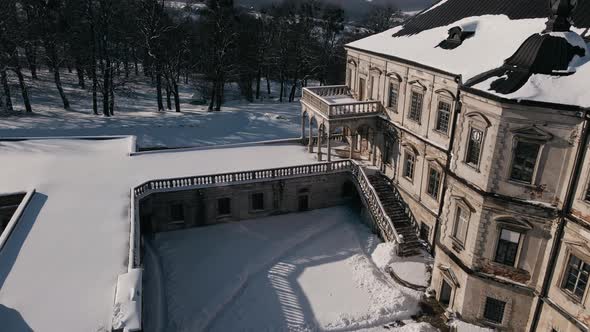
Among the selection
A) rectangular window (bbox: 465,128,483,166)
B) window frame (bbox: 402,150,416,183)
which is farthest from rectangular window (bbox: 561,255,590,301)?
A: window frame (bbox: 402,150,416,183)

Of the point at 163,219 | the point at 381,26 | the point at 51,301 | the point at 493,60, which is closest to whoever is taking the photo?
the point at 51,301

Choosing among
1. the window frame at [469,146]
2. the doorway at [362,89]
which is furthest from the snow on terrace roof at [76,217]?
the window frame at [469,146]

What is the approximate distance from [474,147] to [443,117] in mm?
4173

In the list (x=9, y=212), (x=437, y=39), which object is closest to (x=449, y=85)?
(x=437, y=39)

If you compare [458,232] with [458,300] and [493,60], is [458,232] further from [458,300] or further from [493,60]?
[493,60]

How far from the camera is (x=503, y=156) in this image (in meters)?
18.3

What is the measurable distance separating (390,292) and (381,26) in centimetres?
6617

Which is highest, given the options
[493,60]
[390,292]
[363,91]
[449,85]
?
[493,60]

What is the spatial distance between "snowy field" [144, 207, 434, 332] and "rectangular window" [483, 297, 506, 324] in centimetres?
283

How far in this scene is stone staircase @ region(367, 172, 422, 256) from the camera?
85.4ft

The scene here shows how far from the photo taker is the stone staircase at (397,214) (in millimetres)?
26031

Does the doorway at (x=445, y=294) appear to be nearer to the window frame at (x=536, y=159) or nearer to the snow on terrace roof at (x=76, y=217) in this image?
the window frame at (x=536, y=159)

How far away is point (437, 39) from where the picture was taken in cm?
2623

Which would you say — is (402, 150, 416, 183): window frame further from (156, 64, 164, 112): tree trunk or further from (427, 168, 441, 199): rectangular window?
(156, 64, 164, 112): tree trunk
